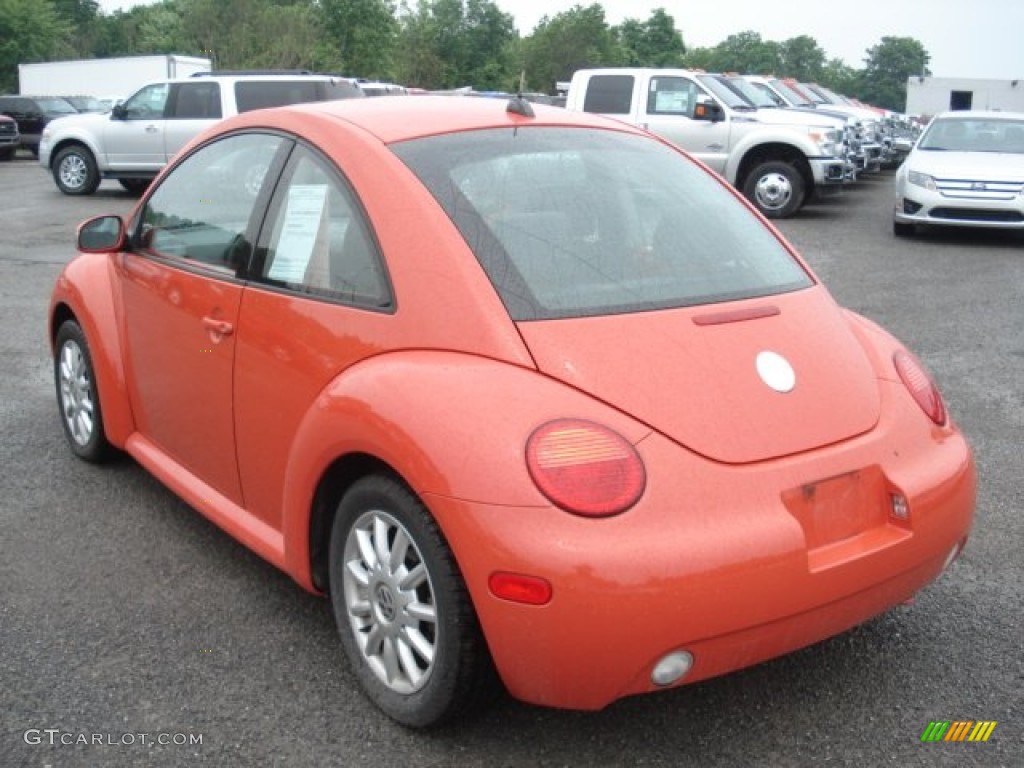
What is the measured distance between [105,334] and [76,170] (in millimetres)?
15671

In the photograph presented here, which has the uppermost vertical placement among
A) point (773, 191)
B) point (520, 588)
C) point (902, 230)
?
point (520, 588)

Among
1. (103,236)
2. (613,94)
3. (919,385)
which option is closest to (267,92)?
(613,94)

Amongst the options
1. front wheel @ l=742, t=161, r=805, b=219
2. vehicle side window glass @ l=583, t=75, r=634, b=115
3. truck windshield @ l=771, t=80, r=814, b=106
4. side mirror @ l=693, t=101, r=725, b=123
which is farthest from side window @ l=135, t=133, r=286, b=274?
truck windshield @ l=771, t=80, r=814, b=106

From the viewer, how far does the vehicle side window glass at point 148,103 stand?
17750mm

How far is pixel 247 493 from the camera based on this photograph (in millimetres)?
3545

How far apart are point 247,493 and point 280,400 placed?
0.45 m

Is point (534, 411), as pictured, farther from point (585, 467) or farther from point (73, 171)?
point (73, 171)

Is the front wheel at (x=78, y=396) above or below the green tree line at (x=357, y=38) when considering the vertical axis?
below

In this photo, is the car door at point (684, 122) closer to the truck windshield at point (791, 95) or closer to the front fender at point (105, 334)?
the truck windshield at point (791, 95)

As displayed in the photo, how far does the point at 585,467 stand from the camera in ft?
8.29

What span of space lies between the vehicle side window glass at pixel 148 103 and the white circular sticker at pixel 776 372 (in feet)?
54.2

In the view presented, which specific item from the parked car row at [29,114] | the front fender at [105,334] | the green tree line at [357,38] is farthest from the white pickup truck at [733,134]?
the green tree line at [357,38]

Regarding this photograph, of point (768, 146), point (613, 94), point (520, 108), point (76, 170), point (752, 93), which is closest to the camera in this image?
point (520, 108)

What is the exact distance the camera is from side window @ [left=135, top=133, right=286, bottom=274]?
364 centimetres
